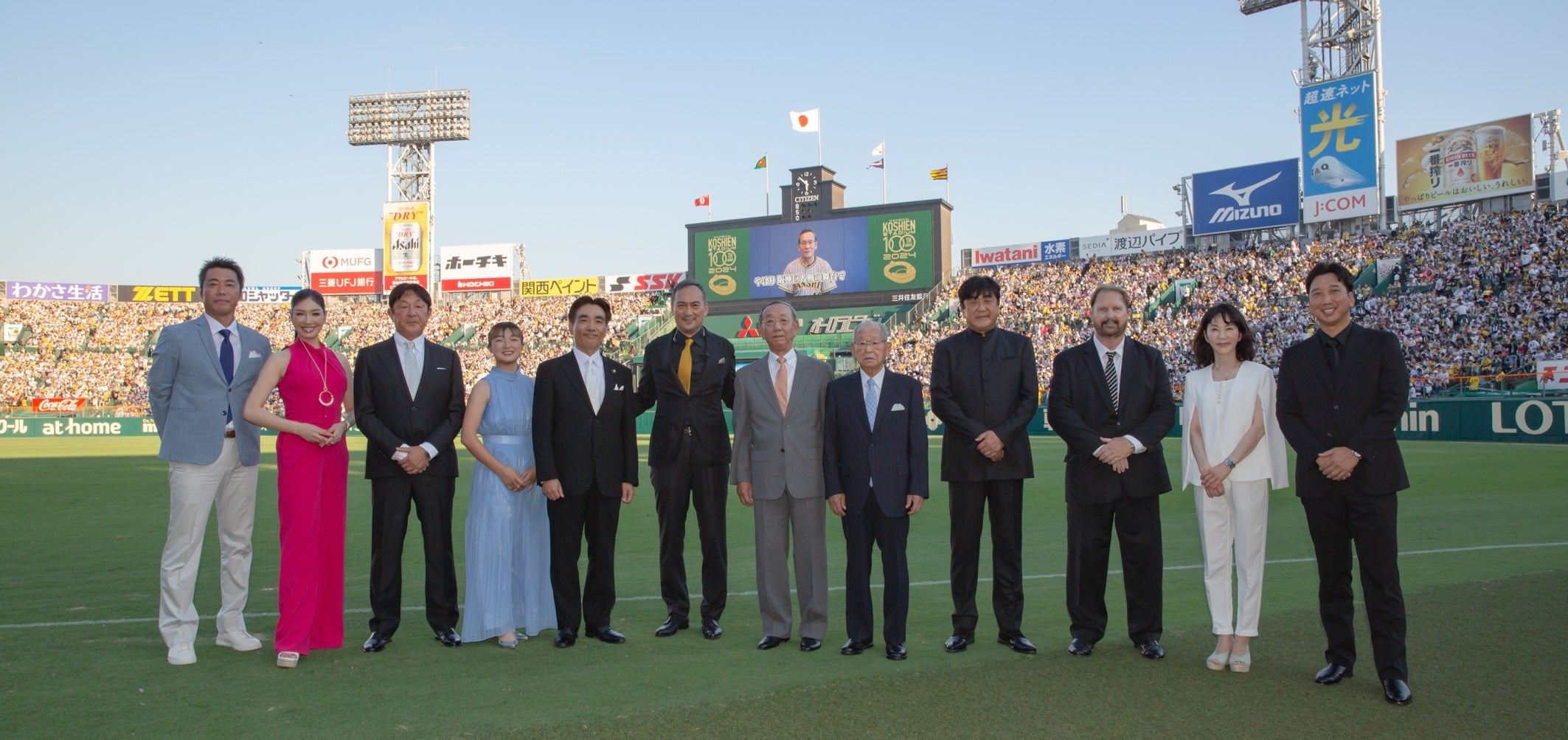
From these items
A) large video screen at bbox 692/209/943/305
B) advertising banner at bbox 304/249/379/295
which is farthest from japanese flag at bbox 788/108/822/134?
advertising banner at bbox 304/249/379/295

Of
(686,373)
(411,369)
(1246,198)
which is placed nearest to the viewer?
(411,369)

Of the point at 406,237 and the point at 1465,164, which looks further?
the point at 406,237

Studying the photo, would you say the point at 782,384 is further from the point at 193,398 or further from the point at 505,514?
the point at 193,398

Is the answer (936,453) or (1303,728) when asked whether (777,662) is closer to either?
(1303,728)

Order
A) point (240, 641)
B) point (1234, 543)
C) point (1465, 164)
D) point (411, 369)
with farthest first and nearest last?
point (1465, 164), point (411, 369), point (240, 641), point (1234, 543)

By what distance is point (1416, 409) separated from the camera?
83.3ft

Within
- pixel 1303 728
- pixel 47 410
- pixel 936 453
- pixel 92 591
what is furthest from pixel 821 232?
pixel 1303 728

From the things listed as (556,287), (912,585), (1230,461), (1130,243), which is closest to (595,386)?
(912,585)

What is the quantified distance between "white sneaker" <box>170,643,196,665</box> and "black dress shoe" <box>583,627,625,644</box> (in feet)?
6.91

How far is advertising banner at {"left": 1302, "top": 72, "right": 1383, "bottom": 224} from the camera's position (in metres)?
37.3

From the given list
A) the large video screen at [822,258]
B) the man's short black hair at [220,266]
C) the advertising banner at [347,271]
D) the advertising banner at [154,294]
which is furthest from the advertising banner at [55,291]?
the man's short black hair at [220,266]

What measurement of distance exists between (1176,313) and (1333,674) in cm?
3692

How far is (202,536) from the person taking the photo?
227 inches

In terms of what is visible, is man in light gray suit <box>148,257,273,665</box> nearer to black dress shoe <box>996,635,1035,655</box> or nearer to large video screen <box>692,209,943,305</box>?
black dress shoe <box>996,635,1035,655</box>
